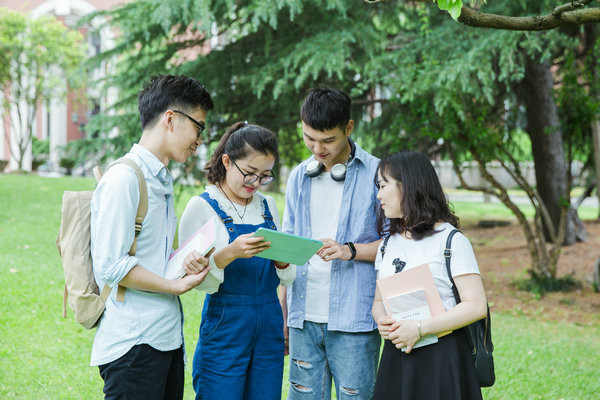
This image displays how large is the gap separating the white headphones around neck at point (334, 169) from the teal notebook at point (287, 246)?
0.58 meters

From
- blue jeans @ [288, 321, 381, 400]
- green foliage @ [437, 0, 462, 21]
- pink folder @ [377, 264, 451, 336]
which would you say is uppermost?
green foliage @ [437, 0, 462, 21]

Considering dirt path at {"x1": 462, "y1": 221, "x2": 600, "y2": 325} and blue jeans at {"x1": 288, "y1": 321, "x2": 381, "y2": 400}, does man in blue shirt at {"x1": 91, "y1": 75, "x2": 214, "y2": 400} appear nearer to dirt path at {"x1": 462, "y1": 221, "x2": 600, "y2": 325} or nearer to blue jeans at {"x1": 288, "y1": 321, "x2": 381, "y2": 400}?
blue jeans at {"x1": 288, "y1": 321, "x2": 381, "y2": 400}

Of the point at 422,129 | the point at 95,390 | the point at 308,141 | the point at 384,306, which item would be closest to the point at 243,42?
the point at 422,129

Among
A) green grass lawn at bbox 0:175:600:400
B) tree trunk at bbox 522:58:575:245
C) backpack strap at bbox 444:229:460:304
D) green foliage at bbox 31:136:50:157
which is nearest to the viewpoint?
backpack strap at bbox 444:229:460:304

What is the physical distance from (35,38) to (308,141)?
2338cm

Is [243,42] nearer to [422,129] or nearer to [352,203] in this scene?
[422,129]

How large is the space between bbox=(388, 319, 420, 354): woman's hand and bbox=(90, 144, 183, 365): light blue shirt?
85cm

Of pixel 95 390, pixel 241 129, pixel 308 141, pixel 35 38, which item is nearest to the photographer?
pixel 241 129

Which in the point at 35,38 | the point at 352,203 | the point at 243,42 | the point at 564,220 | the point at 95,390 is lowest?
the point at 95,390

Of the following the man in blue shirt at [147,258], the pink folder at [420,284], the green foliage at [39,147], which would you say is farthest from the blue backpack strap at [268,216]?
the green foliage at [39,147]

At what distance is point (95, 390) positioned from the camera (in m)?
4.80

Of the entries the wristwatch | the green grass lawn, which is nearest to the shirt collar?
the wristwatch

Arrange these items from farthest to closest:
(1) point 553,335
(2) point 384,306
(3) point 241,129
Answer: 1. (1) point 553,335
2. (3) point 241,129
3. (2) point 384,306

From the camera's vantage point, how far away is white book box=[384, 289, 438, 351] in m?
2.45
